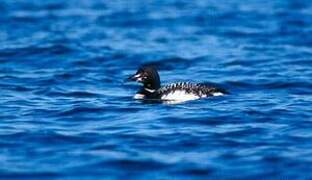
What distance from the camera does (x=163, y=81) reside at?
838 inches

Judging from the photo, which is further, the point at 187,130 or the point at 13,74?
the point at 13,74

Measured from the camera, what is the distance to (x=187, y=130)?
1528 centimetres

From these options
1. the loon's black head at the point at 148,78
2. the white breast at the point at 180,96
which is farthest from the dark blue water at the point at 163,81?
the loon's black head at the point at 148,78

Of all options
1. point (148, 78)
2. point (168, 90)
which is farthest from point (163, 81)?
point (168, 90)

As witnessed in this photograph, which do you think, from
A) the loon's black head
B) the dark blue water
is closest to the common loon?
the loon's black head

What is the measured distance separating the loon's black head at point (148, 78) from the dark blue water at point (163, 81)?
22.9 inches

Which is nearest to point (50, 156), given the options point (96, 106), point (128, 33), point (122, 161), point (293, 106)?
point (122, 161)

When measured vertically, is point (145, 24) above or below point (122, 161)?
above

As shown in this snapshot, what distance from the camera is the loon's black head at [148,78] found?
1845cm

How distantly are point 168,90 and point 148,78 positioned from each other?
0.77 meters

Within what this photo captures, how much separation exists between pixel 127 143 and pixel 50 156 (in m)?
1.39

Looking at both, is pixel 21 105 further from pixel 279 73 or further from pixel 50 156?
pixel 279 73

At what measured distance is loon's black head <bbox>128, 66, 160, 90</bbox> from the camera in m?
18.5

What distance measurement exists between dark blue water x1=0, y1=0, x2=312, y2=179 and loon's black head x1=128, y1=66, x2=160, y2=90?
1.91ft
